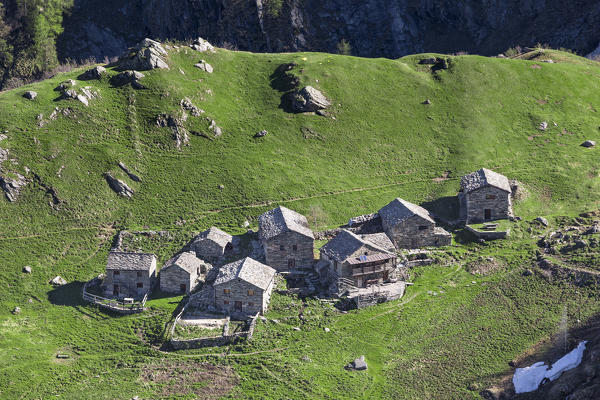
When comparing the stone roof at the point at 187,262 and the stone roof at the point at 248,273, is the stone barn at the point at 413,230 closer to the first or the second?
the stone roof at the point at 248,273

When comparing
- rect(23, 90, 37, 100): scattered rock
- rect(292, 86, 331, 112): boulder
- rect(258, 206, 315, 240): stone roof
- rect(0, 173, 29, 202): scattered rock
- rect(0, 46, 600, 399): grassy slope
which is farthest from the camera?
rect(292, 86, 331, 112): boulder

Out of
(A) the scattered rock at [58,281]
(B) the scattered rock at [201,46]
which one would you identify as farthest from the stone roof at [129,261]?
(B) the scattered rock at [201,46]

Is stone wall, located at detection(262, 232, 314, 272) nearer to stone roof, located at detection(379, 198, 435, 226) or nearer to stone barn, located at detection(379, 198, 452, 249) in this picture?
stone barn, located at detection(379, 198, 452, 249)

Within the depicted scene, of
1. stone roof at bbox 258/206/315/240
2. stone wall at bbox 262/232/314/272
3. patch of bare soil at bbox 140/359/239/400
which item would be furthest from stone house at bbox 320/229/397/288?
patch of bare soil at bbox 140/359/239/400

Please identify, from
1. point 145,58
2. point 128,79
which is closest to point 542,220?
point 128,79

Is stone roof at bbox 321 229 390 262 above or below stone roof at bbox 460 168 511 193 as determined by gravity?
below

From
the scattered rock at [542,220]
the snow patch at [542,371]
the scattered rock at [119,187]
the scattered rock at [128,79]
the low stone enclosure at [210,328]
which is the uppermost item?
the scattered rock at [128,79]
